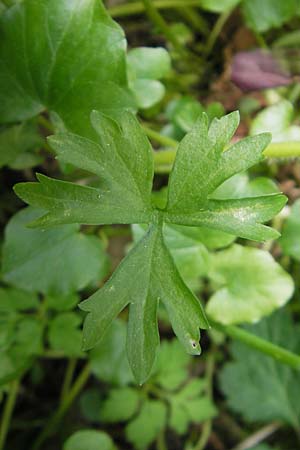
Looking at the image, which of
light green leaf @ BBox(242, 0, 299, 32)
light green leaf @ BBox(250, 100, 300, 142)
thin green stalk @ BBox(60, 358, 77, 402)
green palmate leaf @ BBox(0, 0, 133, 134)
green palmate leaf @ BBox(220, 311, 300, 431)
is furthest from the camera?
green palmate leaf @ BBox(220, 311, 300, 431)

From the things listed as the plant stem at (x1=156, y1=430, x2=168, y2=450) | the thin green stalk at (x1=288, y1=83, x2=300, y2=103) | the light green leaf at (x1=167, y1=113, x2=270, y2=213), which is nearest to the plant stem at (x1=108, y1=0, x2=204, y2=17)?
the thin green stalk at (x1=288, y1=83, x2=300, y2=103)

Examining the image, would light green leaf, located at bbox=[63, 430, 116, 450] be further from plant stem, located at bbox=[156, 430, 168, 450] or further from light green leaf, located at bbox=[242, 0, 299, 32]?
light green leaf, located at bbox=[242, 0, 299, 32]

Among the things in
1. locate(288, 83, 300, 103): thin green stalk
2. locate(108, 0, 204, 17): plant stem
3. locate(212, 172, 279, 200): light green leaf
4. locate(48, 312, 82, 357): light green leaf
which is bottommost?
locate(48, 312, 82, 357): light green leaf

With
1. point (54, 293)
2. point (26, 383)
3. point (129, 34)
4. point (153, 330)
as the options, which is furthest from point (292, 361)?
point (129, 34)

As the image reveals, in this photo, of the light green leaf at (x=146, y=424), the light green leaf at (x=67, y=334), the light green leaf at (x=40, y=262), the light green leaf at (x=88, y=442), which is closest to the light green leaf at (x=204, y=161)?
the light green leaf at (x=40, y=262)

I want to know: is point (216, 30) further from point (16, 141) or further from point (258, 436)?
point (258, 436)

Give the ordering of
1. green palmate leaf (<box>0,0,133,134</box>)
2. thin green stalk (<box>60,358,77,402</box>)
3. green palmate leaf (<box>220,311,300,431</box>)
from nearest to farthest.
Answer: green palmate leaf (<box>0,0,133,134</box>)
thin green stalk (<box>60,358,77,402</box>)
green palmate leaf (<box>220,311,300,431</box>)

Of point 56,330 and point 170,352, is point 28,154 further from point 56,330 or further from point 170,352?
point 170,352

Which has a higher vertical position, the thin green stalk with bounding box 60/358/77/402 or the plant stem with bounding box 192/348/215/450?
the thin green stalk with bounding box 60/358/77/402
